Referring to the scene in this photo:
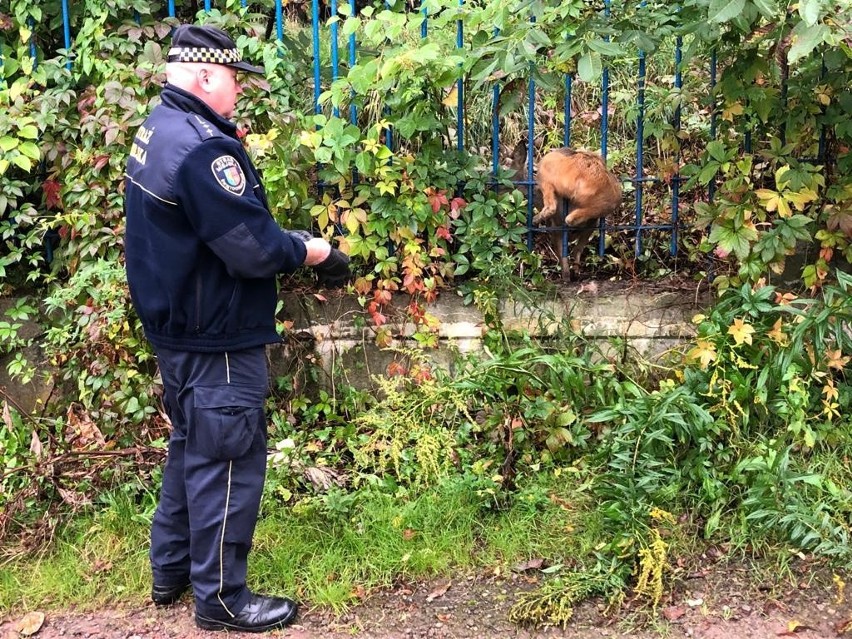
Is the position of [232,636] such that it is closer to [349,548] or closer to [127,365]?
[349,548]

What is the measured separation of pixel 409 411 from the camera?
12.6 ft

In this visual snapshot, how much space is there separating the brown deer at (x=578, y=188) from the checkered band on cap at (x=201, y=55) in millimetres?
1898

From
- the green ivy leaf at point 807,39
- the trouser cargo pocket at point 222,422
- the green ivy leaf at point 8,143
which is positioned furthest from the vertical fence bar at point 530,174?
the green ivy leaf at point 8,143

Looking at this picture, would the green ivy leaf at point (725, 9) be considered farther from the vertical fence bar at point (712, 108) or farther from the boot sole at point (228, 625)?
the boot sole at point (228, 625)

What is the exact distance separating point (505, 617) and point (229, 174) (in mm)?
1812

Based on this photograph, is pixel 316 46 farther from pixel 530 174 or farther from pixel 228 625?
pixel 228 625

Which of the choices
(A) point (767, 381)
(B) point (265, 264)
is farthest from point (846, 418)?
(B) point (265, 264)

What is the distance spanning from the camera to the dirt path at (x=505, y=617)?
2.97m

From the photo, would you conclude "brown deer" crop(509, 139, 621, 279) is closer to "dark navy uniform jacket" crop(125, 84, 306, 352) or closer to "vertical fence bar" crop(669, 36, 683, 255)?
"vertical fence bar" crop(669, 36, 683, 255)

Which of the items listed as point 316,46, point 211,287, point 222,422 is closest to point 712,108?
point 316,46

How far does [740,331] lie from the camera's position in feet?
12.0

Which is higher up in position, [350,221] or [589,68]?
[589,68]

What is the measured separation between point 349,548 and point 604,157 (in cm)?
225

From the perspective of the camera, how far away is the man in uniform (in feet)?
8.76
